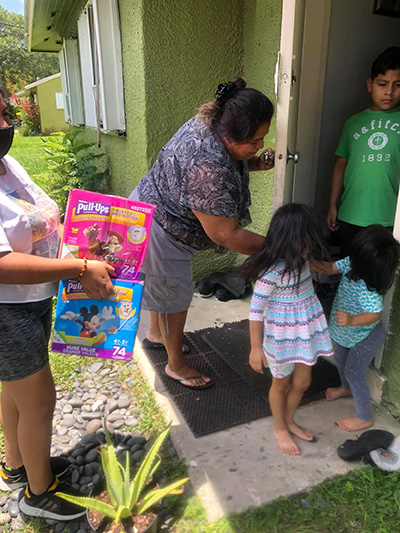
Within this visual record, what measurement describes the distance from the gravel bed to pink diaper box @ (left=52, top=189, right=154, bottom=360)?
0.75 meters

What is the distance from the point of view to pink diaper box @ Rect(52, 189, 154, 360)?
165cm

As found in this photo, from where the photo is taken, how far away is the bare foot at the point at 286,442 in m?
2.07

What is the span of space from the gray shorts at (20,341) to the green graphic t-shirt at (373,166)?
200cm

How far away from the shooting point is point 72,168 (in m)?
6.29

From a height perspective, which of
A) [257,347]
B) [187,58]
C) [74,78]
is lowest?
[257,347]

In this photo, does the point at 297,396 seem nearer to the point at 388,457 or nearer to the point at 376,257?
the point at 388,457

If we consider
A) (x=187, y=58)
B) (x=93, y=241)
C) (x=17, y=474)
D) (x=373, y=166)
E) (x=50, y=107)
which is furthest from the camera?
(x=50, y=107)

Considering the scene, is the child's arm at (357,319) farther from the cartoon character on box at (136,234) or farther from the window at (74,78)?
the window at (74,78)

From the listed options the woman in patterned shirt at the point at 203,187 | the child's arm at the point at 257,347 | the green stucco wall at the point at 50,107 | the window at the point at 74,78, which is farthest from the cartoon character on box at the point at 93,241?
the green stucco wall at the point at 50,107

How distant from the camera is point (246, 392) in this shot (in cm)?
257

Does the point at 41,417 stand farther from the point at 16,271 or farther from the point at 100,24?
the point at 100,24

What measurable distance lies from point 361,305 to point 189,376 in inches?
47.2

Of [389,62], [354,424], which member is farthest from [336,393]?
[389,62]

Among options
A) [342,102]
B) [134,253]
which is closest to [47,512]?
[134,253]
